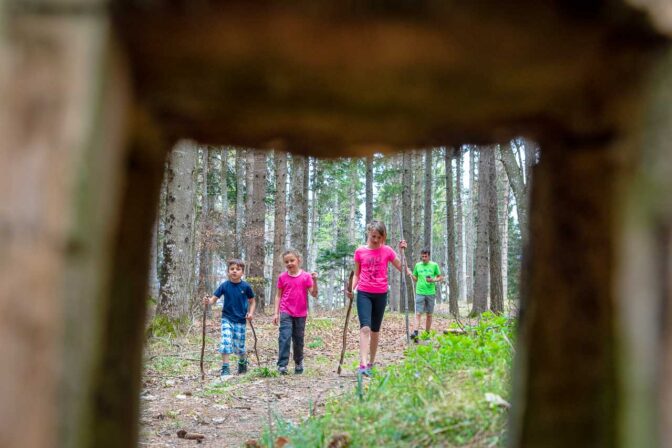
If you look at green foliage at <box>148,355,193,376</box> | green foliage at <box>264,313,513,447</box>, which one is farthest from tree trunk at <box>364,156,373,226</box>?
green foliage at <box>264,313,513,447</box>

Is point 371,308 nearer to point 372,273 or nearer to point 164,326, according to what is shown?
point 372,273

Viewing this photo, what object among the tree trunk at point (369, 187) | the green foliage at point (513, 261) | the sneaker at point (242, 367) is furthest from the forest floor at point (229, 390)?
the tree trunk at point (369, 187)

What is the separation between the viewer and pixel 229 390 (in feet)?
19.8

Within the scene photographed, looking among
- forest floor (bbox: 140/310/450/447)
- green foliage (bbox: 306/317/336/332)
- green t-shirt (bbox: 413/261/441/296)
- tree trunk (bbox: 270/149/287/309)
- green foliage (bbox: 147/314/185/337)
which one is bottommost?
forest floor (bbox: 140/310/450/447)

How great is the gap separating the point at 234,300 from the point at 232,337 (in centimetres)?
47

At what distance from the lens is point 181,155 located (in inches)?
357

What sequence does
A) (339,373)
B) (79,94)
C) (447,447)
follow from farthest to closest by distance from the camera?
(339,373) → (447,447) → (79,94)

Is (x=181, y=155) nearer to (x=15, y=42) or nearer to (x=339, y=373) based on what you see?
(x=339, y=373)

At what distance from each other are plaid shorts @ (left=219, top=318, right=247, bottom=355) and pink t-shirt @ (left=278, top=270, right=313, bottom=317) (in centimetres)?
62

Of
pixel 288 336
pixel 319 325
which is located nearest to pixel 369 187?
pixel 319 325

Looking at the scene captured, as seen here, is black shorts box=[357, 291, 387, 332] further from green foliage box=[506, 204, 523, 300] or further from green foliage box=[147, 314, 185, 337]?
green foliage box=[147, 314, 185, 337]

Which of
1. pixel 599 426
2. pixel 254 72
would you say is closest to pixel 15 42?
pixel 254 72

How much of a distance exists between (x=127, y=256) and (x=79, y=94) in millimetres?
546

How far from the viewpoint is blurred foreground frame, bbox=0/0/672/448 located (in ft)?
3.02
